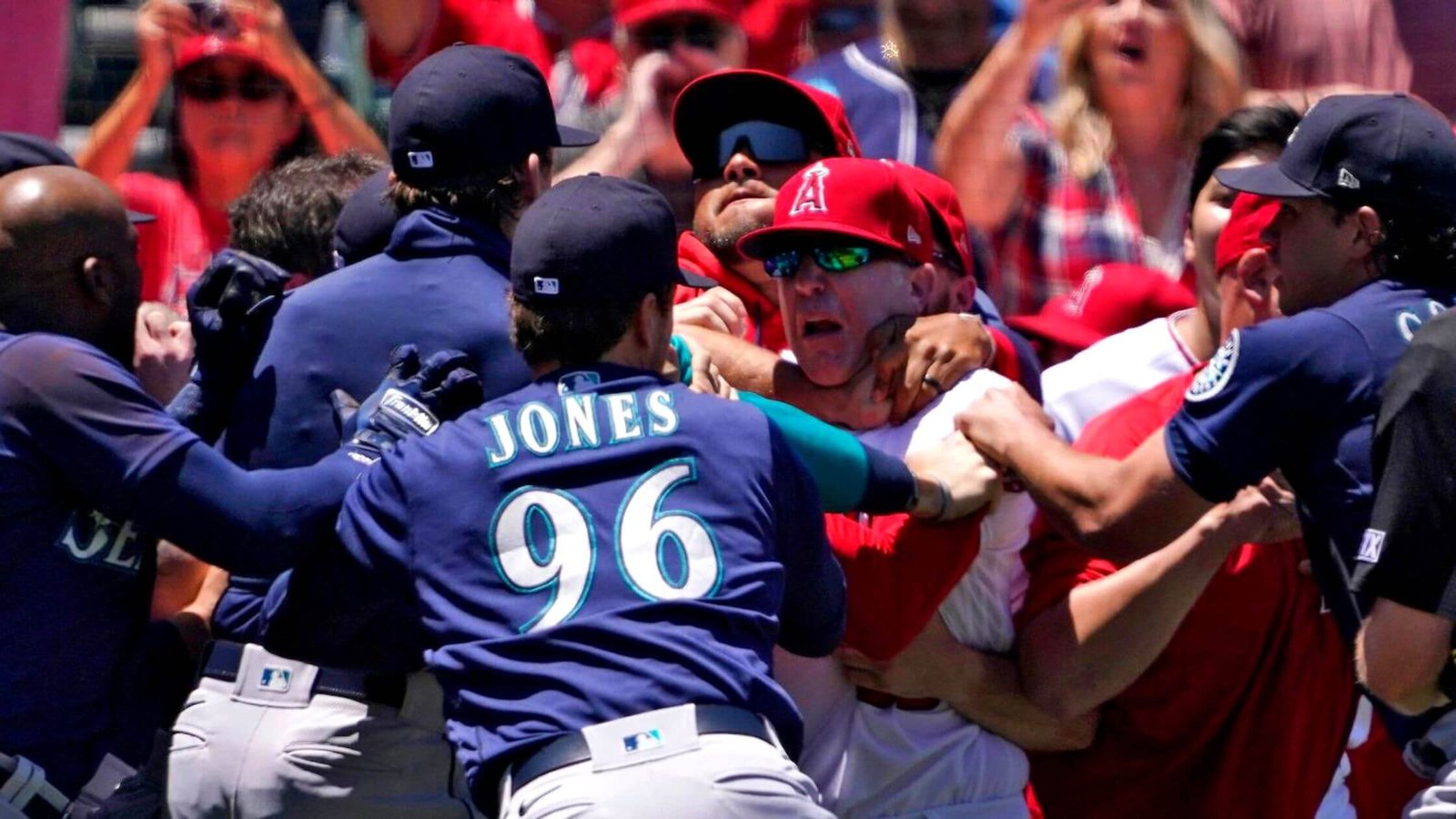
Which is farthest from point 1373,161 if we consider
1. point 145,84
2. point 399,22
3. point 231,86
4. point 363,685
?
point 145,84

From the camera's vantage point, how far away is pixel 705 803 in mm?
2736

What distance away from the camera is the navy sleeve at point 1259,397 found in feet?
10.5

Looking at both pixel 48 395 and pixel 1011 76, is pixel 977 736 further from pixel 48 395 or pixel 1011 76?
pixel 1011 76

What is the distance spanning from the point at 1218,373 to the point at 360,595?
1380 mm

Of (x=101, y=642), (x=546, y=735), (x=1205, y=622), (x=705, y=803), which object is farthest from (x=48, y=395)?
A: (x=1205, y=622)

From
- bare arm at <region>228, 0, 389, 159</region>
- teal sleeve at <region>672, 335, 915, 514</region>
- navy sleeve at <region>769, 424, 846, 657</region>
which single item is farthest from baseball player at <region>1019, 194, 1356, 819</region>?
bare arm at <region>228, 0, 389, 159</region>

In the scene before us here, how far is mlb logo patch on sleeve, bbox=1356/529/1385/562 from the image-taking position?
302cm

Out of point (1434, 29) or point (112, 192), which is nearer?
point (112, 192)

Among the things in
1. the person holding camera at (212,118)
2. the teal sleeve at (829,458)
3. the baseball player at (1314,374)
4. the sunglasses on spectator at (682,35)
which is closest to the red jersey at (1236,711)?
the baseball player at (1314,374)

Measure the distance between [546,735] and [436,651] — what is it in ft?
0.73

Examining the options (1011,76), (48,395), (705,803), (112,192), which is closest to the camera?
(705,803)

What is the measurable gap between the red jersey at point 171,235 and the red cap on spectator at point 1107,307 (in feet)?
6.43

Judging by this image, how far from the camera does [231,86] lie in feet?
17.0

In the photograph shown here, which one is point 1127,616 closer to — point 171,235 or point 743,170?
point 743,170
